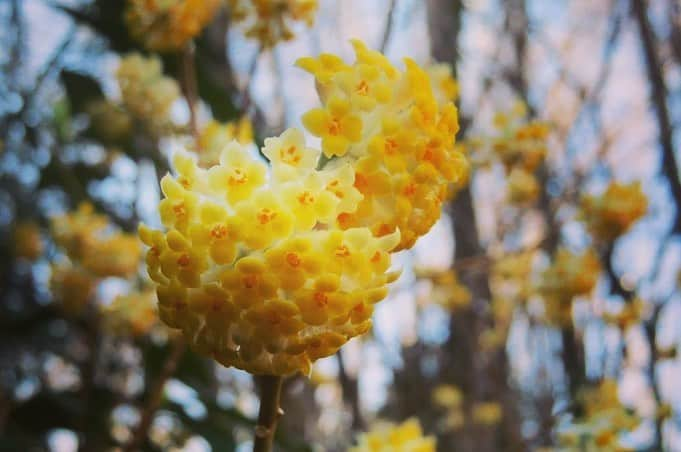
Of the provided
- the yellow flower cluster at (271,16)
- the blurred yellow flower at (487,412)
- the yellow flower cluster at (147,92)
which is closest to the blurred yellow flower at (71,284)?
the yellow flower cluster at (147,92)

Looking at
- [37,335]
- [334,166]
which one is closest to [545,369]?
[37,335]

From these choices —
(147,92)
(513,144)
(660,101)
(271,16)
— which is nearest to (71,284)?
(147,92)

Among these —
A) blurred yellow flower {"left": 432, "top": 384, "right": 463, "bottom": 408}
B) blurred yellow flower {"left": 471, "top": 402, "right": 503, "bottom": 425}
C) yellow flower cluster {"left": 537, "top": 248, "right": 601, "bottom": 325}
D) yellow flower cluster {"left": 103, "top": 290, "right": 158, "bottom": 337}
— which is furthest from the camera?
blurred yellow flower {"left": 432, "top": 384, "right": 463, "bottom": 408}

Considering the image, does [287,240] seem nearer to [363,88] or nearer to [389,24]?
[363,88]

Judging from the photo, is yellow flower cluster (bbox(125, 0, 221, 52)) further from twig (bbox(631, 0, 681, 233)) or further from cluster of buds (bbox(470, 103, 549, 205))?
twig (bbox(631, 0, 681, 233))

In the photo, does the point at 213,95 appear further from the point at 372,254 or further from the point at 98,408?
the point at 372,254

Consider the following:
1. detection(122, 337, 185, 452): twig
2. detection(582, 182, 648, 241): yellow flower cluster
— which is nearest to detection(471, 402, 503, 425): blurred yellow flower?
detection(582, 182, 648, 241): yellow flower cluster
